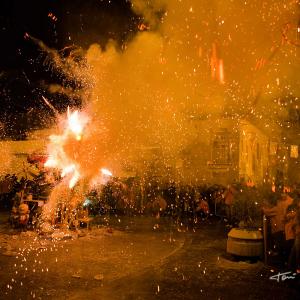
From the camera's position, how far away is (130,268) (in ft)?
23.9

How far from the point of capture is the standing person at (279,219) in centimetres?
768

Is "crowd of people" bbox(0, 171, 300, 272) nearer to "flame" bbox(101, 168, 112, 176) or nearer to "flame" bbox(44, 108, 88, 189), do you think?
"flame" bbox(101, 168, 112, 176)

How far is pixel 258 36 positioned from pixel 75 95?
1146cm

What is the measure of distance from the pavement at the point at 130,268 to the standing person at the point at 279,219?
2.48 feet

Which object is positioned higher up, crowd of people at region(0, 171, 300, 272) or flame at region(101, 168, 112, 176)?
flame at region(101, 168, 112, 176)

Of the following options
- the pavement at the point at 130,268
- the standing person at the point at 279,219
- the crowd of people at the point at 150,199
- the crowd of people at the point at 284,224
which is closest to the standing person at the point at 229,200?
the crowd of people at the point at 150,199

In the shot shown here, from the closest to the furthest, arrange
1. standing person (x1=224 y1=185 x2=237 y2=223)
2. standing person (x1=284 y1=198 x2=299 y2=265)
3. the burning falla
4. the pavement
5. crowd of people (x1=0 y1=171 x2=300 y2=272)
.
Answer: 1. the pavement
2. standing person (x1=284 y1=198 x2=299 y2=265)
3. the burning falla
4. crowd of people (x1=0 y1=171 x2=300 y2=272)
5. standing person (x1=224 y1=185 x2=237 y2=223)

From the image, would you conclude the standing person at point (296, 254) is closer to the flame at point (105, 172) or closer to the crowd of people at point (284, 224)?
the crowd of people at point (284, 224)

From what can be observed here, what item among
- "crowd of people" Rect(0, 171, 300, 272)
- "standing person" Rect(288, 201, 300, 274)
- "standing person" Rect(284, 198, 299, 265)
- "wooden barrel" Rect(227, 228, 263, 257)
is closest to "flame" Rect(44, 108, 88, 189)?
"crowd of people" Rect(0, 171, 300, 272)

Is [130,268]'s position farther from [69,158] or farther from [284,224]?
[69,158]

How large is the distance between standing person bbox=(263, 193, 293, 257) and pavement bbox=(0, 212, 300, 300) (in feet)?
2.48

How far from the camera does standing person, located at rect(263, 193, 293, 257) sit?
25.2ft

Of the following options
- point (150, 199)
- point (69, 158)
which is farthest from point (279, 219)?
point (150, 199)

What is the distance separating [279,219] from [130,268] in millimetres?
3070
